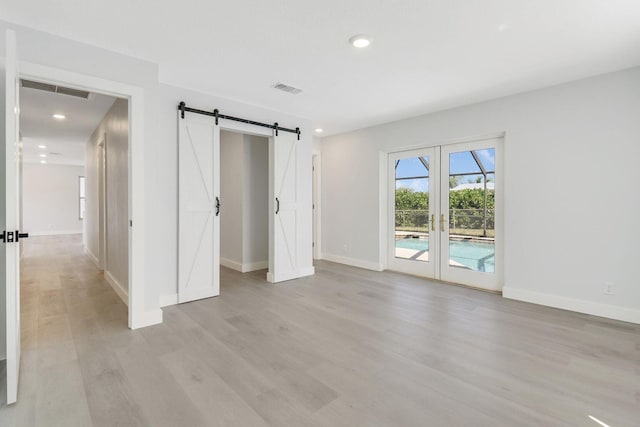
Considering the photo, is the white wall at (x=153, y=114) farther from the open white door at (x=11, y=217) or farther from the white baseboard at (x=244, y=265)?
the white baseboard at (x=244, y=265)

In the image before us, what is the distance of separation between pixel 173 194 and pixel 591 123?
194 inches

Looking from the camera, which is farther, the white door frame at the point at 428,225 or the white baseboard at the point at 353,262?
the white baseboard at the point at 353,262

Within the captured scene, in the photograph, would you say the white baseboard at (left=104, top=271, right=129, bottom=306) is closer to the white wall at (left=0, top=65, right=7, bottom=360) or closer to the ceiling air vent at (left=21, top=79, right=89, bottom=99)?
the white wall at (left=0, top=65, right=7, bottom=360)

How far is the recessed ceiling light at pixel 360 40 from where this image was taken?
8.61ft

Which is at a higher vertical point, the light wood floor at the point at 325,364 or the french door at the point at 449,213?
the french door at the point at 449,213

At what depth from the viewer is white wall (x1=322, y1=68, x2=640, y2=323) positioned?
127 inches

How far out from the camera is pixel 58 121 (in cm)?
539

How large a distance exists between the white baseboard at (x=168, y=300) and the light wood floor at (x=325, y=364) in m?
0.13

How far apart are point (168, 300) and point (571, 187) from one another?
4968 millimetres

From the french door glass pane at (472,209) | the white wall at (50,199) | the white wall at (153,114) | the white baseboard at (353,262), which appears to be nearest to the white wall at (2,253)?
the white wall at (153,114)

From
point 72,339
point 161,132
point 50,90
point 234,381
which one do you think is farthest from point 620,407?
point 50,90

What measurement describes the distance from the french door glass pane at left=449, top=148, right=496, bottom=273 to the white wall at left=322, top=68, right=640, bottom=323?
0.99ft

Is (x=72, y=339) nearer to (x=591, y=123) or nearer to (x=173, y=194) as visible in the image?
(x=173, y=194)

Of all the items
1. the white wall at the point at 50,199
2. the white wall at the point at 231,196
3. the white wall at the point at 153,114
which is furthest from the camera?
the white wall at the point at 50,199
